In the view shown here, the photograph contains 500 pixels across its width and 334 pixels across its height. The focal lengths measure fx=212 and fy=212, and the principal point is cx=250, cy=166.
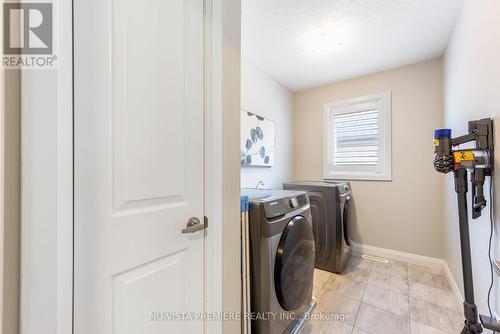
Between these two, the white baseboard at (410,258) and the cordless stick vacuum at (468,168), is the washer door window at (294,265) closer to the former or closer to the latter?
the cordless stick vacuum at (468,168)

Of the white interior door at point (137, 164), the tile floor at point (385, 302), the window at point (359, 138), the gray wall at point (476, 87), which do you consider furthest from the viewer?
the window at point (359, 138)

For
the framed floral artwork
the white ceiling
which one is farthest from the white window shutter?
the framed floral artwork

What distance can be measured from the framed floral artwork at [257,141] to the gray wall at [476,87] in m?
1.74

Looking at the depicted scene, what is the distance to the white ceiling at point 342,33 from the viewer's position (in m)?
1.62

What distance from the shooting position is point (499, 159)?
1028mm

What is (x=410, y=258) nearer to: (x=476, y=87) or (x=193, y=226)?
(x=476, y=87)

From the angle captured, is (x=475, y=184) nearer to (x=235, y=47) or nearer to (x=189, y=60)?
(x=235, y=47)

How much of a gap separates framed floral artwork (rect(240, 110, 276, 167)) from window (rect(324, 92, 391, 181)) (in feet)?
2.84

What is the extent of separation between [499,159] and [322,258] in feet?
5.74

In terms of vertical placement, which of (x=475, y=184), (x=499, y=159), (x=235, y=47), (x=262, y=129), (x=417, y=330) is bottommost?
(x=417, y=330)

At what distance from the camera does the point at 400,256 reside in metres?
2.55

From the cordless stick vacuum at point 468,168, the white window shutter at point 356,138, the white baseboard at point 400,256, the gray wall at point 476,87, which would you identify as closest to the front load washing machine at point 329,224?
the white baseboard at point 400,256

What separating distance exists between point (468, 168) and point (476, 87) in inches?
25.5

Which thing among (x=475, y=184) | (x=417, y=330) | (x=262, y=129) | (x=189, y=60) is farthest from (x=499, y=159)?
(x=262, y=129)
